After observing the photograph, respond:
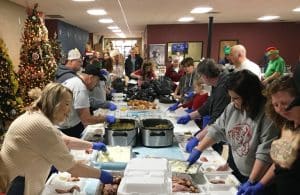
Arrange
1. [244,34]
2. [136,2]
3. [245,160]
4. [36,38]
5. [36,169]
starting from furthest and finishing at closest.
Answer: [244,34] < [36,38] < [136,2] < [245,160] < [36,169]

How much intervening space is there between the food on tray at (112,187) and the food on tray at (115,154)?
33 centimetres

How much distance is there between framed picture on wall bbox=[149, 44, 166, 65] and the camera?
9.70 m

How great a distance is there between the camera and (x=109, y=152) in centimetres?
210

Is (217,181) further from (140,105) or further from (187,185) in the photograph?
(140,105)

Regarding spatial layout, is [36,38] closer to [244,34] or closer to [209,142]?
[209,142]

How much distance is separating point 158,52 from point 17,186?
28.0 feet

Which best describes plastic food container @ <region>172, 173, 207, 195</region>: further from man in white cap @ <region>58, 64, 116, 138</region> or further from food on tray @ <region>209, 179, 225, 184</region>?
man in white cap @ <region>58, 64, 116, 138</region>

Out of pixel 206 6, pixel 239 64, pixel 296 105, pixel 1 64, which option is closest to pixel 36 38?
pixel 1 64

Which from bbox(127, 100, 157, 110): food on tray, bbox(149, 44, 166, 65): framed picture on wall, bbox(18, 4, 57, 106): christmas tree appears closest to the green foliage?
bbox(18, 4, 57, 106): christmas tree

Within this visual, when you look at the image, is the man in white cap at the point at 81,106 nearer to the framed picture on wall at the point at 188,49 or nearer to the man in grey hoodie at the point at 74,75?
the man in grey hoodie at the point at 74,75

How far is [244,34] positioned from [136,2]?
512cm

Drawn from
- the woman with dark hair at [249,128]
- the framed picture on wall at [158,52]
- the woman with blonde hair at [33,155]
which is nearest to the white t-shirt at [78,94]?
the woman with blonde hair at [33,155]

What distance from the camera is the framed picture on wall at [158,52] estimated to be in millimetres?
9703

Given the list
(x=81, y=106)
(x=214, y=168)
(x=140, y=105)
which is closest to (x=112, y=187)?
(x=214, y=168)
